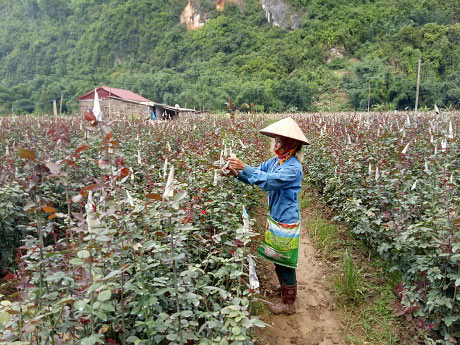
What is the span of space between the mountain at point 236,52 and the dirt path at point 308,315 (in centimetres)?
3200

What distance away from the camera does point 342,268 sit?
3.83 metres

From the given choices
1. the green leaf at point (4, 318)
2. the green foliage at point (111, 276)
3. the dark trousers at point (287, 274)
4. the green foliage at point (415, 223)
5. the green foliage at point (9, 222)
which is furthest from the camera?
the green foliage at point (9, 222)

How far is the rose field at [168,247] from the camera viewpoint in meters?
1.59

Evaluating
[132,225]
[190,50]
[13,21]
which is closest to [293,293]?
[132,225]

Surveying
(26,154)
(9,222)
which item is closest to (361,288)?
(26,154)

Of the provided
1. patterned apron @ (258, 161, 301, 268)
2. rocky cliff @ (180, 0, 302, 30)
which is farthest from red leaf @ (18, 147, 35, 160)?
rocky cliff @ (180, 0, 302, 30)

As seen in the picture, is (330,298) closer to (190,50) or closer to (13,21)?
(190,50)

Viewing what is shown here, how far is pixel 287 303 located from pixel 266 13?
88358 mm

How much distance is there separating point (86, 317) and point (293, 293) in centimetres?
202

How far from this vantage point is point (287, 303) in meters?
3.20

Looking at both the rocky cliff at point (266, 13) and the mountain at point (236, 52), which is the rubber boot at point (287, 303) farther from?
the rocky cliff at point (266, 13)

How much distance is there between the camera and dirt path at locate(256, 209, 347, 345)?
291cm

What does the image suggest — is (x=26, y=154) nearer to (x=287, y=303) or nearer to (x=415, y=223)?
(x=287, y=303)

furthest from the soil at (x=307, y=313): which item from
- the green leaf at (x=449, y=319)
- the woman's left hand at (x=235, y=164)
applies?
the woman's left hand at (x=235, y=164)
